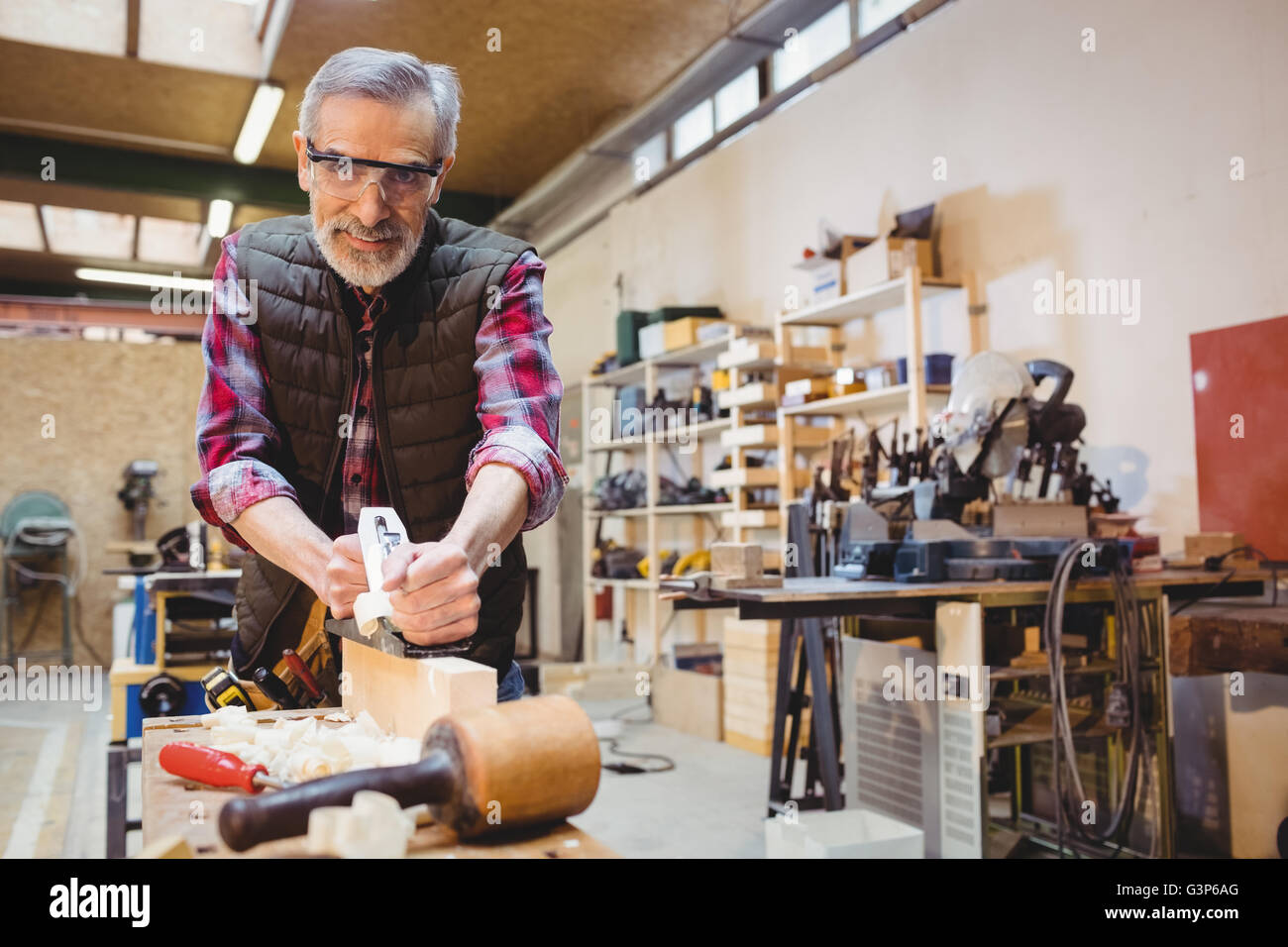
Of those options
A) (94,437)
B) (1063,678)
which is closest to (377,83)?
(1063,678)

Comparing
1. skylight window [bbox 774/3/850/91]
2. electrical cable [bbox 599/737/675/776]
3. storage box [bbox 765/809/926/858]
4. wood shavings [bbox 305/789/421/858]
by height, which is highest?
skylight window [bbox 774/3/850/91]

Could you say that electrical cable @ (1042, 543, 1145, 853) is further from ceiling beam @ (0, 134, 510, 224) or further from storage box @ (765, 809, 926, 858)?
ceiling beam @ (0, 134, 510, 224)

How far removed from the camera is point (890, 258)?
368 centimetres

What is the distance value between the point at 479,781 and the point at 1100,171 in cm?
332

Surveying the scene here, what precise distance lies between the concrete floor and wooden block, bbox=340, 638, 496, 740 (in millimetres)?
1601

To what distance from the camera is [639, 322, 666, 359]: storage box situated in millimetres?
5281

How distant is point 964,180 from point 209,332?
3321mm

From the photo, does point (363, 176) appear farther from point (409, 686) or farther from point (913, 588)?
point (913, 588)

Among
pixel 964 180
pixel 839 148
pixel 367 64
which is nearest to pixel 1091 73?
pixel 964 180

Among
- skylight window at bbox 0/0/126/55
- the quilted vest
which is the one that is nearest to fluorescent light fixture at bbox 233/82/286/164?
skylight window at bbox 0/0/126/55

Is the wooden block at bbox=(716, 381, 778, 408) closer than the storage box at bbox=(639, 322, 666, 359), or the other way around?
the wooden block at bbox=(716, 381, 778, 408)

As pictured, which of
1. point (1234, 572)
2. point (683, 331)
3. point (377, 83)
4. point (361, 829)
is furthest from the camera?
point (683, 331)
